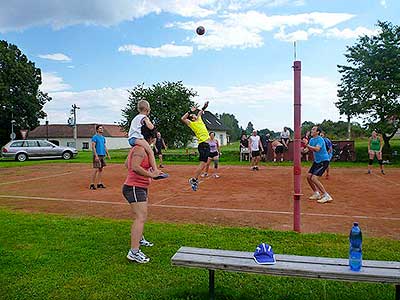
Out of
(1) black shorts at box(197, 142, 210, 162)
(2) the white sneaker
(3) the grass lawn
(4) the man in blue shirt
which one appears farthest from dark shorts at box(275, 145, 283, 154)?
(3) the grass lawn

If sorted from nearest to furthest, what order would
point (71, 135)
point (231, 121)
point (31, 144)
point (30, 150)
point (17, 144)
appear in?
point (17, 144) → point (30, 150) → point (31, 144) → point (71, 135) → point (231, 121)

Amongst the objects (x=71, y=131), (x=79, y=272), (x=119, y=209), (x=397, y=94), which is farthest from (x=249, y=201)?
(x=71, y=131)

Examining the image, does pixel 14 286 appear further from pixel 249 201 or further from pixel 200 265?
pixel 249 201

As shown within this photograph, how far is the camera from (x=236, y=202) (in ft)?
30.6

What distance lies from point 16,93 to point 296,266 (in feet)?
154

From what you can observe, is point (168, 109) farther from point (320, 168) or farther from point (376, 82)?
point (320, 168)

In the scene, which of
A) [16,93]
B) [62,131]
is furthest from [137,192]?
[62,131]

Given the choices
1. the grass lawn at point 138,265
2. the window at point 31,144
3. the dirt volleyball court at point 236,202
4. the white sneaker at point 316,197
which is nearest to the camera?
the grass lawn at point 138,265

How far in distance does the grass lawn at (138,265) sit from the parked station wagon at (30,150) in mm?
23195

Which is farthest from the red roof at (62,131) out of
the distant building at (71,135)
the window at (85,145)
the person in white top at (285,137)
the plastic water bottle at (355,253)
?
the plastic water bottle at (355,253)

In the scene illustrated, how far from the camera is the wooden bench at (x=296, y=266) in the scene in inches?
131

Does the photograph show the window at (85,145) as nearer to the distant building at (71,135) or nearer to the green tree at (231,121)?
the distant building at (71,135)

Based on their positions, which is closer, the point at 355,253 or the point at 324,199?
the point at 355,253

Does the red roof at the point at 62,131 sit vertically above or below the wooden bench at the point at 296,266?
above
